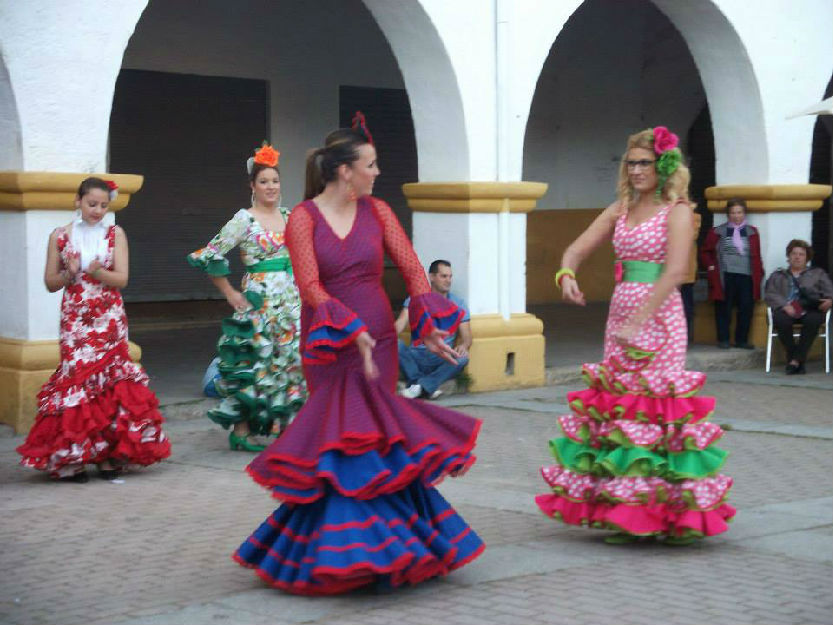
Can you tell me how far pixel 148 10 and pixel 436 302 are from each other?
9.07 meters

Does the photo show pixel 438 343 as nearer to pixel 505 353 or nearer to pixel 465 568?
pixel 465 568

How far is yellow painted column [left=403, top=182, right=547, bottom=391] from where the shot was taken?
11125 millimetres

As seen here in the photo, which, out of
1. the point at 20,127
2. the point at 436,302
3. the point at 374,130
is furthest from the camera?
the point at 374,130

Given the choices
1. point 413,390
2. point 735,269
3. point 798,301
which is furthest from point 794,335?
point 413,390

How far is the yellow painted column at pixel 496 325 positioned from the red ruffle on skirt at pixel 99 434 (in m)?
3.86

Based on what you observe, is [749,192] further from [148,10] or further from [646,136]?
[646,136]

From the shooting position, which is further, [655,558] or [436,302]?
[655,558]

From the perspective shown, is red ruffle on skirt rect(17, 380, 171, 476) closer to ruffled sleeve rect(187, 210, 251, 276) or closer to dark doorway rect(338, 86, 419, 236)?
ruffled sleeve rect(187, 210, 251, 276)

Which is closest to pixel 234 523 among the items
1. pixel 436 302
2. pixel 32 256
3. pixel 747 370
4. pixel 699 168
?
pixel 436 302

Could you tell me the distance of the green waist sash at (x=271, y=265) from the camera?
27.8 ft

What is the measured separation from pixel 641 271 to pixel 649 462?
81cm

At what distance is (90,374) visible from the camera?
24.9 ft

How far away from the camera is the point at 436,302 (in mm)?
5371

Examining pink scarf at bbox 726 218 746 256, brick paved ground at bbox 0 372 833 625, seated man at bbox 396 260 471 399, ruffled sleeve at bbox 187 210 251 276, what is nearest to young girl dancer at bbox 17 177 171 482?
brick paved ground at bbox 0 372 833 625
